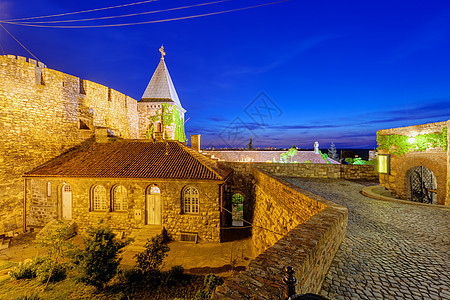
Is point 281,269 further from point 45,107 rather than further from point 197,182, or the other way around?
point 45,107

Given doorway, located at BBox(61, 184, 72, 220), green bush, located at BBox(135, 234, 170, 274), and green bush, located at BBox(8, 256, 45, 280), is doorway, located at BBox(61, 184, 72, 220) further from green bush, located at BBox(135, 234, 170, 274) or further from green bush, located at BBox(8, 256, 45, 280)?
green bush, located at BBox(135, 234, 170, 274)

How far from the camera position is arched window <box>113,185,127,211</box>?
12995mm

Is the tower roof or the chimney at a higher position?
the tower roof

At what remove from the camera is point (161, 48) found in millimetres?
23703

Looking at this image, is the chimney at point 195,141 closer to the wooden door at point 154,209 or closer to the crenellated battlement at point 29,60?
the wooden door at point 154,209

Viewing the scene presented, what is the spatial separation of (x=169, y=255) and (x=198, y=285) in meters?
3.05

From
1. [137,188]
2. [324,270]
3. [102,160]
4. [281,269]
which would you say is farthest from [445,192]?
[102,160]

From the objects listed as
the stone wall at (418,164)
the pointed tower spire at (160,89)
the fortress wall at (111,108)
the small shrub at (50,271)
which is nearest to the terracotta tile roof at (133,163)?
the fortress wall at (111,108)

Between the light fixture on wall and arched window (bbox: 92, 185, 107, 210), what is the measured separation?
17.3 metres

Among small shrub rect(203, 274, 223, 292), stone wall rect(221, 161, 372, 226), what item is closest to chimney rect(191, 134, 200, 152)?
stone wall rect(221, 161, 372, 226)

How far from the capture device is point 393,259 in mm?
3832

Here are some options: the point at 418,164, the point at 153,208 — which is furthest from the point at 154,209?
the point at 418,164

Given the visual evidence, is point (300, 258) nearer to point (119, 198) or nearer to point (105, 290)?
point (105, 290)

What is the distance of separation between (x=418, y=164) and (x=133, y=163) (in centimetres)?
1616
